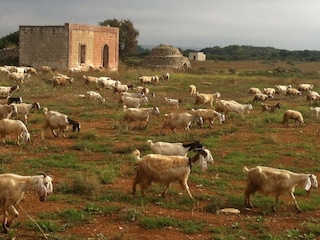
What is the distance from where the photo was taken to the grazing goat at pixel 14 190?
23.6 ft

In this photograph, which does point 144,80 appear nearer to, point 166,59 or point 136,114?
point 136,114

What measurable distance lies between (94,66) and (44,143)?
27.5m

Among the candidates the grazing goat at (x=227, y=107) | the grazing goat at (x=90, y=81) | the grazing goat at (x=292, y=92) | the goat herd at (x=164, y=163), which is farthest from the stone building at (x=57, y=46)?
the grazing goat at (x=227, y=107)

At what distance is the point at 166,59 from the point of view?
5281cm

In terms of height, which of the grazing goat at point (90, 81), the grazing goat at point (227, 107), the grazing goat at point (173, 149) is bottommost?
the grazing goat at point (173, 149)

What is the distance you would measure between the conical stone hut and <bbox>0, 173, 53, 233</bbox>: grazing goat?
148ft

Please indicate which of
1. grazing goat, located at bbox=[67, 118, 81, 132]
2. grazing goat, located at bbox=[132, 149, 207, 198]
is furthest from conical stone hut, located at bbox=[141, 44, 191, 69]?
grazing goat, located at bbox=[132, 149, 207, 198]

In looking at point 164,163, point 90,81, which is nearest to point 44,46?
point 90,81

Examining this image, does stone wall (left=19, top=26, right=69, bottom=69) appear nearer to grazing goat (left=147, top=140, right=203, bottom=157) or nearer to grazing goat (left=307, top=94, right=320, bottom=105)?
grazing goat (left=307, top=94, right=320, bottom=105)

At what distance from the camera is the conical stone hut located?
5244cm

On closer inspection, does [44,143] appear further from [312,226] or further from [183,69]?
[183,69]

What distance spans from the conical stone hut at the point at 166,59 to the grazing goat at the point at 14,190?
44987mm

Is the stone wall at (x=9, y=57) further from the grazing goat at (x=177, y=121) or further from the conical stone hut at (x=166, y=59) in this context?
the grazing goat at (x=177, y=121)

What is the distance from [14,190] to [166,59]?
46.3 meters
